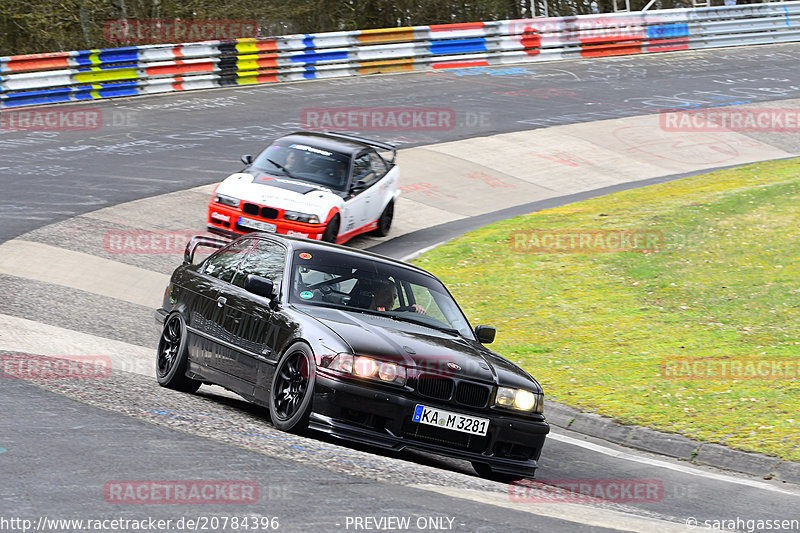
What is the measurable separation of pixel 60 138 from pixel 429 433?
17.1 m

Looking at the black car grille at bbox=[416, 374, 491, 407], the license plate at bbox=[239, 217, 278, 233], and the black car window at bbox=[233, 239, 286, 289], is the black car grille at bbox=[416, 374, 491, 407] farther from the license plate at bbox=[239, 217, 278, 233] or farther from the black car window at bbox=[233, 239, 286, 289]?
the license plate at bbox=[239, 217, 278, 233]

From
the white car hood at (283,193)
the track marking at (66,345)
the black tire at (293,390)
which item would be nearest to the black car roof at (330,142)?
the white car hood at (283,193)

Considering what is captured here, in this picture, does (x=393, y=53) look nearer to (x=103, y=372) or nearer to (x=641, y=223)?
(x=641, y=223)

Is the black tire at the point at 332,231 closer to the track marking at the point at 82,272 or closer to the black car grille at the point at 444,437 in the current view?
the track marking at the point at 82,272

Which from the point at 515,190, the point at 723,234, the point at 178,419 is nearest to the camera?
the point at 178,419

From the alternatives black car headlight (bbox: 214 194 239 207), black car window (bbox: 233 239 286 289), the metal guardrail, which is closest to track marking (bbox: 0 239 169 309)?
black car headlight (bbox: 214 194 239 207)

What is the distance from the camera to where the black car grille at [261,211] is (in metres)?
15.5

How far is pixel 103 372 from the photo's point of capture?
354 inches

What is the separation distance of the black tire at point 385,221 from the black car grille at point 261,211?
8.64ft

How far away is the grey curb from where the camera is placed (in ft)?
27.6

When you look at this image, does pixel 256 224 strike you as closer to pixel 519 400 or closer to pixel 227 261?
pixel 227 261

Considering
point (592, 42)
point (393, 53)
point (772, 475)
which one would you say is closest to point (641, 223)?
point (772, 475)

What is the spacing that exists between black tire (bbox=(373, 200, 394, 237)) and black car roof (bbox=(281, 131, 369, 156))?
43.4 inches

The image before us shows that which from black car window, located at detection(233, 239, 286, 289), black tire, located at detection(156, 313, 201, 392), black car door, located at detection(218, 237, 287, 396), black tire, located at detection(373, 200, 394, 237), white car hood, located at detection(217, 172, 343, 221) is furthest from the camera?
black tire, located at detection(373, 200, 394, 237)
